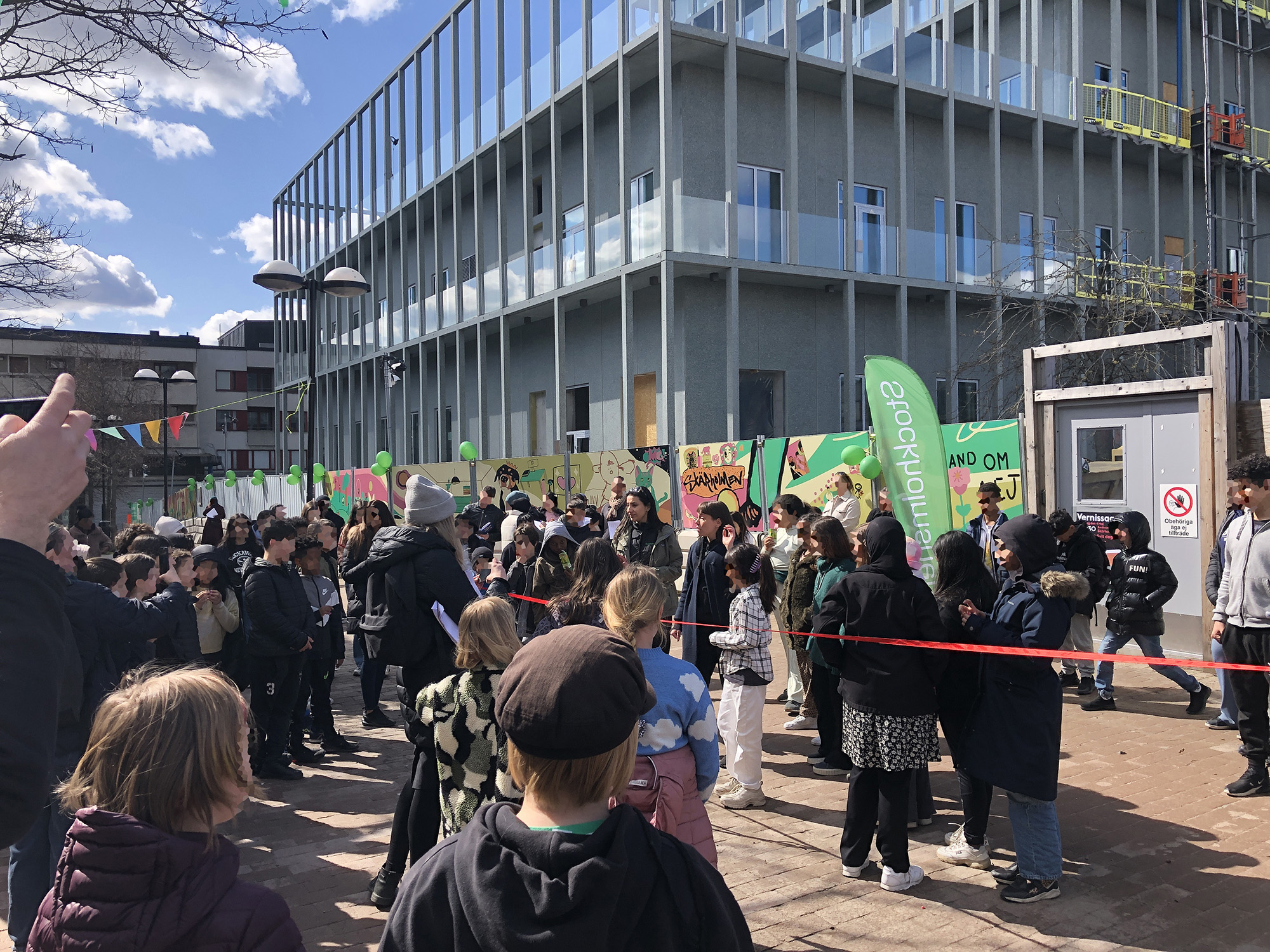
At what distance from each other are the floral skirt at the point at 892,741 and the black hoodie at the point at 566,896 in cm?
318

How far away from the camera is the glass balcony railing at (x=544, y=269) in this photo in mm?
21781

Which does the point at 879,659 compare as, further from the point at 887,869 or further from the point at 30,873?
the point at 30,873

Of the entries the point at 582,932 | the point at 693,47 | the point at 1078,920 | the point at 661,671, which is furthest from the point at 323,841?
the point at 693,47

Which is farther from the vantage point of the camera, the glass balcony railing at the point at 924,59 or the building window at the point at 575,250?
the glass balcony railing at the point at 924,59

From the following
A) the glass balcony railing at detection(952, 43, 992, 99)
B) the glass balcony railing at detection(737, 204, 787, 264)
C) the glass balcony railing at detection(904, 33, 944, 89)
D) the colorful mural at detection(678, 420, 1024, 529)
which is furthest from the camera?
the glass balcony railing at detection(952, 43, 992, 99)

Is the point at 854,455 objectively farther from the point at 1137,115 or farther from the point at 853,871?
the point at 1137,115

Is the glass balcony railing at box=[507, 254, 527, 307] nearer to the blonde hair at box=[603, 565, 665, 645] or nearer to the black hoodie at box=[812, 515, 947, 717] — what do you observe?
the black hoodie at box=[812, 515, 947, 717]

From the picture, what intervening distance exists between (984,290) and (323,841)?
2033cm

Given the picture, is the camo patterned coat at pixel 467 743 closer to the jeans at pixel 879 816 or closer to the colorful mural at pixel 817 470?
the jeans at pixel 879 816

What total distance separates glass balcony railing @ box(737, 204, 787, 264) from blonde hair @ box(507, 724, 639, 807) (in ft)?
59.0

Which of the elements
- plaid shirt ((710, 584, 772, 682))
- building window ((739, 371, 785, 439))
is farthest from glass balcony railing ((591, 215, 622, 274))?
plaid shirt ((710, 584, 772, 682))

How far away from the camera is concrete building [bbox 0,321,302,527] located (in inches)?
1603

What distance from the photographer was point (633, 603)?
3621mm

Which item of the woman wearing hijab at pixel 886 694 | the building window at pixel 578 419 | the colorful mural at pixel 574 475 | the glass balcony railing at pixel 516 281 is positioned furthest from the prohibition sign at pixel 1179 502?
the glass balcony railing at pixel 516 281
